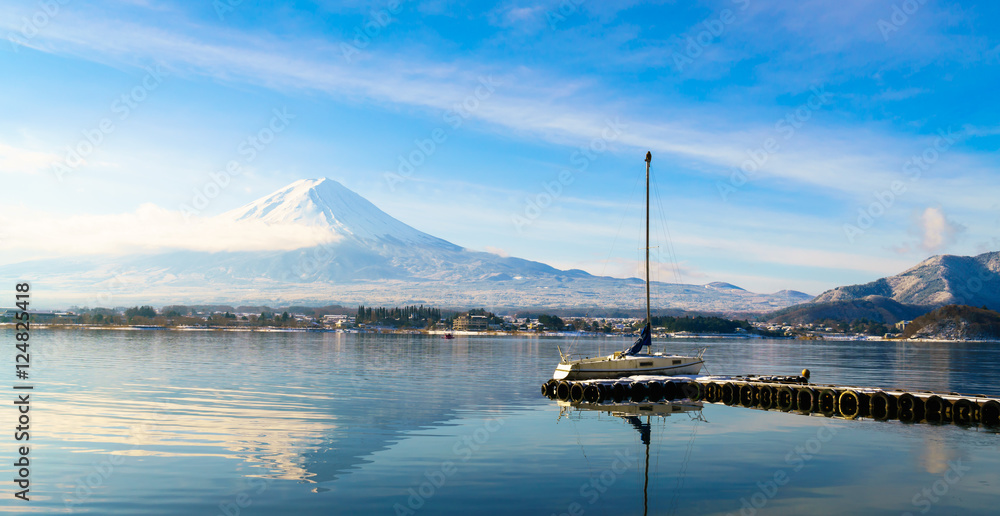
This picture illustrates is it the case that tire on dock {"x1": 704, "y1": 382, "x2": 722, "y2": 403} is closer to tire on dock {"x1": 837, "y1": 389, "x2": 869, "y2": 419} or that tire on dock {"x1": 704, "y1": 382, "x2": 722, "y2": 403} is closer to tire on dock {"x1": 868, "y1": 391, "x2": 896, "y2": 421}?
tire on dock {"x1": 837, "y1": 389, "x2": 869, "y2": 419}

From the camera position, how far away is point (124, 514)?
1777 centimetres

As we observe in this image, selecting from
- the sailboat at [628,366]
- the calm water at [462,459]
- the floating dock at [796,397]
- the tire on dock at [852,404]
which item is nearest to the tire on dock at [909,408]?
the floating dock at [796,397]

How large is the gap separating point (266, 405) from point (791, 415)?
28479 mm

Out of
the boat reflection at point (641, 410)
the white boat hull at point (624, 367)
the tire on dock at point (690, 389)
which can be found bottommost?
the boat reflection at point (641, 410)

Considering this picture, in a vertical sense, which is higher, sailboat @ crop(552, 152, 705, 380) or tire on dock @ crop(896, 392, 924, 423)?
sailboat @ crop(552, 152, 705, 380)

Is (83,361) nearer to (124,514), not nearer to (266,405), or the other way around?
(266,405)

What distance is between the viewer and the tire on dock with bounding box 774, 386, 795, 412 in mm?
41781

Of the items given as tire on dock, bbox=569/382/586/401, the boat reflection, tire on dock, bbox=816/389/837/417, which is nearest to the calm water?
the boat reflection

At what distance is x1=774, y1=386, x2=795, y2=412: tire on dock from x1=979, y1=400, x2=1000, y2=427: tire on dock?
9.21 metres

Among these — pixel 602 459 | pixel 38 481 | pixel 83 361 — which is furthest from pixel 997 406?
pixel 83 361

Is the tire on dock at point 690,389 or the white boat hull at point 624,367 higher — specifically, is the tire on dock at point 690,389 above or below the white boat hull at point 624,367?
below

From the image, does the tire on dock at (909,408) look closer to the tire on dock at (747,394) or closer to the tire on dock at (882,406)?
the tire on dock at (882,406)

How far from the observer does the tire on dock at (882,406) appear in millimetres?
37213

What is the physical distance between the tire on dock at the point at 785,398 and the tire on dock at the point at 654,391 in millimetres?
6809
